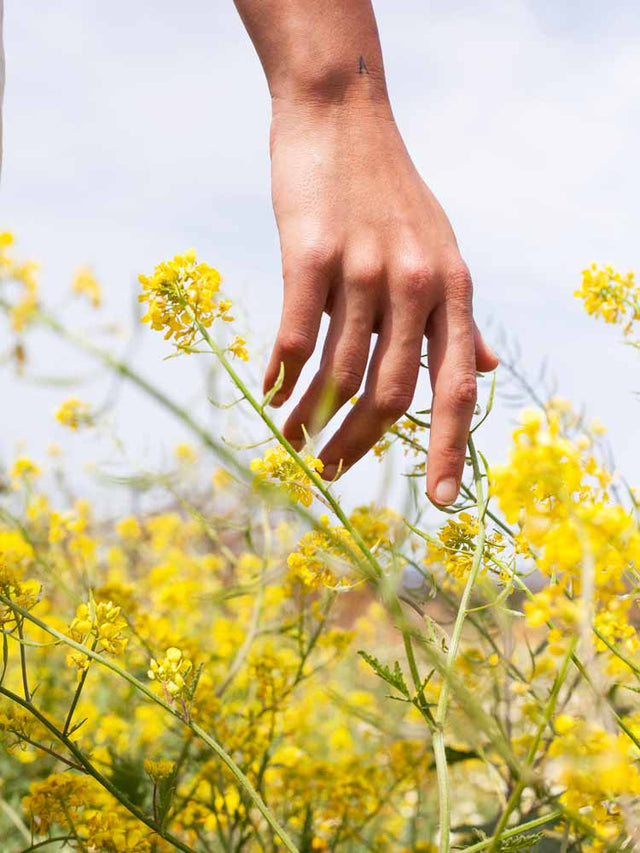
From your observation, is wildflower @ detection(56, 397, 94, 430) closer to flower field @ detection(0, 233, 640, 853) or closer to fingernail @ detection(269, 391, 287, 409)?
flower field @ detection(0, 233, 640, 853)

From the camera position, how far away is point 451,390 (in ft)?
3.32

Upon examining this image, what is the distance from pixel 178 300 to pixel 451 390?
0.31 meters

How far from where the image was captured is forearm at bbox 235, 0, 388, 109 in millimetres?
1088

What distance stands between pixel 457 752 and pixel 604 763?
1.07m

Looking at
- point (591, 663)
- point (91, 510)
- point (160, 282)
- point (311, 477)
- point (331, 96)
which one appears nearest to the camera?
point (591, 663)

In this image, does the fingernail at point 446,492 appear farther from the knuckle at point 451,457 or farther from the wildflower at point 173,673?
the wildflower at point 173,673

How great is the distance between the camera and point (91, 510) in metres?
4.27

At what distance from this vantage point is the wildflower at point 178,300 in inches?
38.6

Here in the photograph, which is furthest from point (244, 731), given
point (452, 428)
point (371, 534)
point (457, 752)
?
point (452, 428)

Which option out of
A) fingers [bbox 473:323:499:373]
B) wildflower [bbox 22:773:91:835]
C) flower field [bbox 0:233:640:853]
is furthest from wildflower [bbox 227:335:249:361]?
wildflower [bbox 22:773:91:835]

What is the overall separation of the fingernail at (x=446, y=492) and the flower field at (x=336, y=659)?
0.04 m

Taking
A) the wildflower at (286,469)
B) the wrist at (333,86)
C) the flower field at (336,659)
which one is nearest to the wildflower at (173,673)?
the flower field at (336,659)

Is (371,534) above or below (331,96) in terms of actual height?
below

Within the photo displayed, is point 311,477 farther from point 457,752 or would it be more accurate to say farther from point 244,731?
point 244,731
